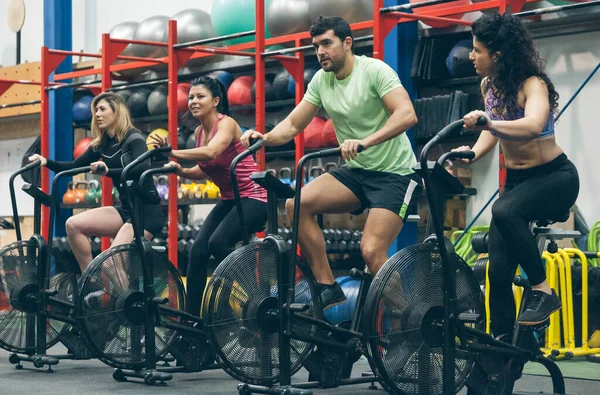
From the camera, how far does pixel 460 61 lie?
7.26m

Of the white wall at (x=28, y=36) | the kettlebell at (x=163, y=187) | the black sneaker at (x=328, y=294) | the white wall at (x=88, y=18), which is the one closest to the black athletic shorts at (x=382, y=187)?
the black sneaker at (x=328, y=294)

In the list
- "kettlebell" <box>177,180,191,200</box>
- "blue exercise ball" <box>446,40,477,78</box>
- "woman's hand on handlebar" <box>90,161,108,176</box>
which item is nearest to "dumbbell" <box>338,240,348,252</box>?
"blue exercise ball" <box>446,40,477,78</box>

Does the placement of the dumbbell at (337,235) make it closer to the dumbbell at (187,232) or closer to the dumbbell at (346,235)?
the dumbbell at (346,235)

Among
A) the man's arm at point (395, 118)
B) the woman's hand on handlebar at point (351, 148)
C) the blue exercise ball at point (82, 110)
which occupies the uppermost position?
the man's arm at point (395, 118)

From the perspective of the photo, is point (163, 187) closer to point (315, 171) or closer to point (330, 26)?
point (315, 171)

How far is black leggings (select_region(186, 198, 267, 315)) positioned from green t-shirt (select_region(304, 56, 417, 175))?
737mm

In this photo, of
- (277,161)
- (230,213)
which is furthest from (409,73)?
(230,213)

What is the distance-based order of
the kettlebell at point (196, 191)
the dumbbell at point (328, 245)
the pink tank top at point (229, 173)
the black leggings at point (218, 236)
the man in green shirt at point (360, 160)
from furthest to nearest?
the kettlebell at point (196, 191)
the dumbbell at point (328, 245)
the pink tank top at point (229, 173)
the black leggings at point (218, 236)
the man in green shirt at point (360, 160)

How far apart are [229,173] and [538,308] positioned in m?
1.77

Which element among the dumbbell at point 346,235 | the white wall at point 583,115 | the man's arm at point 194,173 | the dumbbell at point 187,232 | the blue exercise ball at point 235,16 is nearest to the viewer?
the man's arm at point 194,173

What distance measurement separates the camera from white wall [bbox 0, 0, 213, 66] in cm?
1080

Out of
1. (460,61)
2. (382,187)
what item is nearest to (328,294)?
(382,187)

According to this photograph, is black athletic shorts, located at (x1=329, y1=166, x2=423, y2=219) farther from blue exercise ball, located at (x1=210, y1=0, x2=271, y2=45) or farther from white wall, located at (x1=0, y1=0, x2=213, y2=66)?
white wall, located at (x1=0, y1=0, x2=213, y2=66)

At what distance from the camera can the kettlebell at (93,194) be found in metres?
9.45
